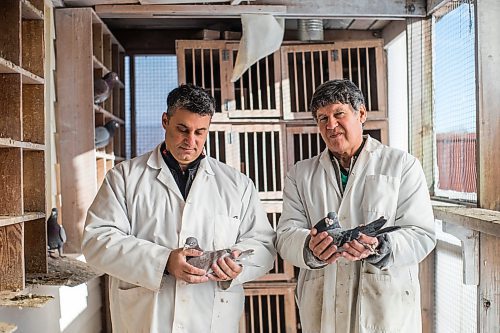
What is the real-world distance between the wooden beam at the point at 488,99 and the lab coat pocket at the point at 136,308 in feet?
5.20

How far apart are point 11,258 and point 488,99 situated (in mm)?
2093

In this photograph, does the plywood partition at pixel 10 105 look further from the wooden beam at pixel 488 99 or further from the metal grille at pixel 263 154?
the wooden beam at pixel 488 99

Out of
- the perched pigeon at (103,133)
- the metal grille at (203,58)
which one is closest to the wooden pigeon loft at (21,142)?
the perched pigeon at (103,133)

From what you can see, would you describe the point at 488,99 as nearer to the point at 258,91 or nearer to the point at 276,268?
the point at 258,91

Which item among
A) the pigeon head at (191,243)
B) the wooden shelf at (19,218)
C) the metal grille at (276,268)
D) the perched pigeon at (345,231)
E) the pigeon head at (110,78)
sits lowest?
the metal grille at (276,268)

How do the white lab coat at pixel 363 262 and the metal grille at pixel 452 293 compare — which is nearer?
the white lab coat at pixel 363 262

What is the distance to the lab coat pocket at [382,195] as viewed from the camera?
7.00ft

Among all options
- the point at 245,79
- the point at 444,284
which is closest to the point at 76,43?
the point at 245,79

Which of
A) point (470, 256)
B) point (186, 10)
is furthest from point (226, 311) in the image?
point (186, 10)

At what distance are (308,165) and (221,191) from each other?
1.13ft

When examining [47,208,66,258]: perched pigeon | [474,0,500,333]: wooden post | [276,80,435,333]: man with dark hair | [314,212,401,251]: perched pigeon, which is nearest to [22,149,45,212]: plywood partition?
[47,208,66,258]: perched pigeon

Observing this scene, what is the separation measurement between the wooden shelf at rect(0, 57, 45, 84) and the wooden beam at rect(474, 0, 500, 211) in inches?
74.7

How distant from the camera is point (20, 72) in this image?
2.37 m

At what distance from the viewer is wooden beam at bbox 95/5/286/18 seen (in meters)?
3.64
